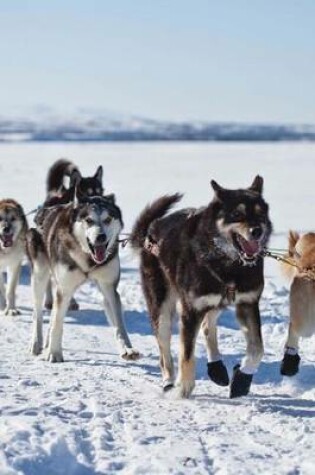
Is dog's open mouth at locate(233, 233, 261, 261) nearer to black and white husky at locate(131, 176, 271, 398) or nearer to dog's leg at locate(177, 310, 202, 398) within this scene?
black and white husky at locate(131, 176, 271, 398)

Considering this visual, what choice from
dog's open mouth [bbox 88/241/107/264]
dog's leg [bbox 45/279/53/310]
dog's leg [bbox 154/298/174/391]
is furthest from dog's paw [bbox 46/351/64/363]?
dog's leg [bbox 45/279/53/310]

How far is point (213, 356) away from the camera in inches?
181

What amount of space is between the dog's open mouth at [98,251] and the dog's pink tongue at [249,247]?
145 centimetres

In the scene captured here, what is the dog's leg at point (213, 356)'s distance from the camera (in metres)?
4.51

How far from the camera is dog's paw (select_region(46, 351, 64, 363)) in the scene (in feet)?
17.6

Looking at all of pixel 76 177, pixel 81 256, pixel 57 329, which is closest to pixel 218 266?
pixel 81 256

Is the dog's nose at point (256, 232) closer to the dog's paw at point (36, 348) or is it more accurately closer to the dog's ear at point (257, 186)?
Answer: the dog's ear at point (257, 186)

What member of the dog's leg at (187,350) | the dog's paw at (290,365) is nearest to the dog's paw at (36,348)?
the dog's leg at (187,350)

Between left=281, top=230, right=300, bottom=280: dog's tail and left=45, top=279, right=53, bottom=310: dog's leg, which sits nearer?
left=281, top=230, right=300, bottom=280: dog's tail

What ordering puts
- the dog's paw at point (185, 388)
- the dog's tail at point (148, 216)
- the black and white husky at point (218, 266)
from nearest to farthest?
the black and white husky at point (218, 266) < the dog's paw at point (185, 388) < the dog's tail at point (148, 216)

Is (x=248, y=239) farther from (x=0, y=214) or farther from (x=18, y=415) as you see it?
(x=0, y=214)

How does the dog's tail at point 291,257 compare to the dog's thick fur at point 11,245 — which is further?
the dog's thick fur at point 11,245

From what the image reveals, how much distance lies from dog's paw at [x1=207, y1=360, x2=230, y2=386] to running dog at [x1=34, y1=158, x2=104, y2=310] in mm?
1484

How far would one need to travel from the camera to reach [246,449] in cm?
334
